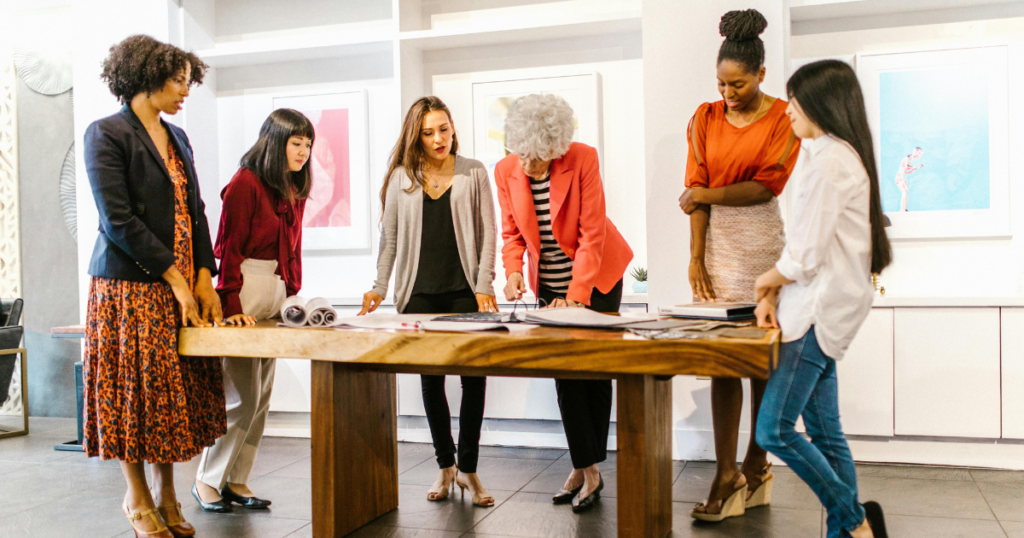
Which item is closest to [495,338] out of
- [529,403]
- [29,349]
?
[529,403]

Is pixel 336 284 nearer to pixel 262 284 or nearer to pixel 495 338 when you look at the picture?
pixel 262 284

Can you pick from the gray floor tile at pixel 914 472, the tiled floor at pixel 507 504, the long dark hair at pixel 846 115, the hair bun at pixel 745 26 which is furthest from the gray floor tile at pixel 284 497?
the gray floor tile at pixel 914 472

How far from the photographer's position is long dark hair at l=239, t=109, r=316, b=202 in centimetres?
286

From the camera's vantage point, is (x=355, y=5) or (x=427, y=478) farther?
(x=355, y=5)

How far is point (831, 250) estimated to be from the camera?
6.59 feet

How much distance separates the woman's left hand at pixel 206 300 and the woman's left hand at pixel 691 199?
166cm

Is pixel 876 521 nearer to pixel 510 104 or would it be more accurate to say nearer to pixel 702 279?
pixel 702 279

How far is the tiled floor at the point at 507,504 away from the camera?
2.67 m

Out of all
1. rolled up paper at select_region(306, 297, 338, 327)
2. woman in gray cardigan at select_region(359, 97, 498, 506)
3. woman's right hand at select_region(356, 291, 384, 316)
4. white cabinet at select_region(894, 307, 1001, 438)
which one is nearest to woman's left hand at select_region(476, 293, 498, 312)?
woman in gray cardigan at select_region(359, 97, 498, 506)

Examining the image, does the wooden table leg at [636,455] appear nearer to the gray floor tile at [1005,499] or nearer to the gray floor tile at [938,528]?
the gray floor tile at [938,528]

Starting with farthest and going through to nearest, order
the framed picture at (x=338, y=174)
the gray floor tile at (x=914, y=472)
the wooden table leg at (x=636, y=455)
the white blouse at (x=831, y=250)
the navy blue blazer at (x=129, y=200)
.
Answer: the framed picture at (x=338, y=174) → the gray floor tile at (x=914, y=472) → the navy blue blazer at (x=129, y=200) → the wooden table leg at (x=636, y=455) → the white blouse at (x=831, y=250)

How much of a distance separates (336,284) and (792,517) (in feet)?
9.44

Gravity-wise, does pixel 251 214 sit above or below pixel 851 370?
above

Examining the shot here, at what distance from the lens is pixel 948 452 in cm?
346
